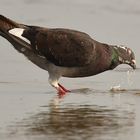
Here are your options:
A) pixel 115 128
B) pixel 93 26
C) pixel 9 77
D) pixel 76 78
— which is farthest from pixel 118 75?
pixel 115 128

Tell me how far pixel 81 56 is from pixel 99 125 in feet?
10.8

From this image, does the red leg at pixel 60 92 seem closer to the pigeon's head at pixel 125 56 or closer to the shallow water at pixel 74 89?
the shallow water at pixel 74 89

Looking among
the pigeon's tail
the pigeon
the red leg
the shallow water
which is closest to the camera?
the shallow water

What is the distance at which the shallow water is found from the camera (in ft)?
24.3

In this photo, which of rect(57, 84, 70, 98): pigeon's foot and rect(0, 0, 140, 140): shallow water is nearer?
rect(0, 0, 140, 140): shallow water

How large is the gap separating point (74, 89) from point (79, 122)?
3.03 metres

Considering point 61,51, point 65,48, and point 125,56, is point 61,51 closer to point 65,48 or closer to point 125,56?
point 65,48

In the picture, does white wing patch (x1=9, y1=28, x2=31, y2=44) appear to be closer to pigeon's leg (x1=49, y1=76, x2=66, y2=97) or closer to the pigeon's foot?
pigeon's leg (x1=49, y1=76, x2=66, y2=97)

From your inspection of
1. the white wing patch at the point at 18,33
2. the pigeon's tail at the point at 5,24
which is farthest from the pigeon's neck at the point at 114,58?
the pigeon's tail at the point at 5,24

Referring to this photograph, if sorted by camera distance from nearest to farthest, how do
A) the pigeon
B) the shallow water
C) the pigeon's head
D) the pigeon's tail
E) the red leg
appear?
the shallow water, the red leg, the pigeon, the pigeon's tail, the pigeon's head

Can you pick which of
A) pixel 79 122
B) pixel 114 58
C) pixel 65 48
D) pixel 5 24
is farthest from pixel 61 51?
pixel 79 122

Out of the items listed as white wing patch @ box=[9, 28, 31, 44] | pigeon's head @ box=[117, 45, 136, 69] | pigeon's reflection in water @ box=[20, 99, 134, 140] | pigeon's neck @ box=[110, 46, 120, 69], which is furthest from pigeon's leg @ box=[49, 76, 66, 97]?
pigeon's reflection in water @ box=[20, 99, 134, 140]

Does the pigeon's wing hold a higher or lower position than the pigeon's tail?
lower

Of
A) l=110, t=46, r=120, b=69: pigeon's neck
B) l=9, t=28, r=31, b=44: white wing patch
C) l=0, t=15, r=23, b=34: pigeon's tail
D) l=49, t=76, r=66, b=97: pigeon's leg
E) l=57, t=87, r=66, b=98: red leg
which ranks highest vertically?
l=0, t=15, r=23, b=34: pigeon's tail
